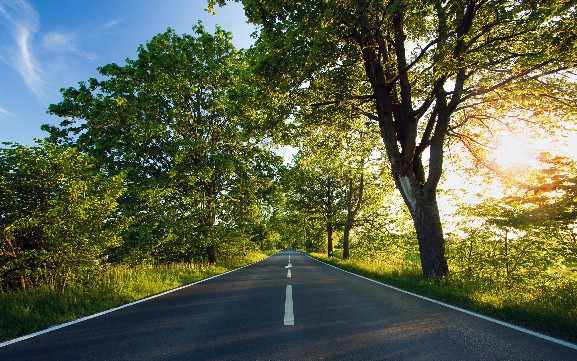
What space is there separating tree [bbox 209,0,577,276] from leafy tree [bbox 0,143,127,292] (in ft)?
19.1

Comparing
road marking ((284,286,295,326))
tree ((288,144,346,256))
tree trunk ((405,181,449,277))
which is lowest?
road marking ((284,286,295,326))

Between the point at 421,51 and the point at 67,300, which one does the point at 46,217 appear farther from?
the point at 421,51

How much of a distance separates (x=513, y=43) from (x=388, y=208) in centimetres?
1759

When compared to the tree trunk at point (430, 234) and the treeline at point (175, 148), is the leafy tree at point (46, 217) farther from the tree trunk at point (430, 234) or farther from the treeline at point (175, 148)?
the tree trunk at point (430, 234)

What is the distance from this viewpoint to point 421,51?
843 cm

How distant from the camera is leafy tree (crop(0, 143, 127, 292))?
6613mm

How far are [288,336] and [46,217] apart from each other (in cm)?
641

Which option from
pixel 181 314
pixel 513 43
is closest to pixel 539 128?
pixel 513 43

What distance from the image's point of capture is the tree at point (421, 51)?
21.8ft

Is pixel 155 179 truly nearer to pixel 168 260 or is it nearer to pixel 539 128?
pixel 168 260

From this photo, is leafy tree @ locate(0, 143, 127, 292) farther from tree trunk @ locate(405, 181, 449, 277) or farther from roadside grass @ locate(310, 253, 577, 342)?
tree trunk @ locate(405, 181, 449, 277)

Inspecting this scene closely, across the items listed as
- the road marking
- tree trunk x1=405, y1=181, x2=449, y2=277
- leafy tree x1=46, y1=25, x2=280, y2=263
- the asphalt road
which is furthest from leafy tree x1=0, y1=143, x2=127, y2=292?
tree trunk x1=405, y1=181, x2=449, y2=277

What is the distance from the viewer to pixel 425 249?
8.91 meters

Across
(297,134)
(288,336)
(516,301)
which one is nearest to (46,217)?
(288,336)
